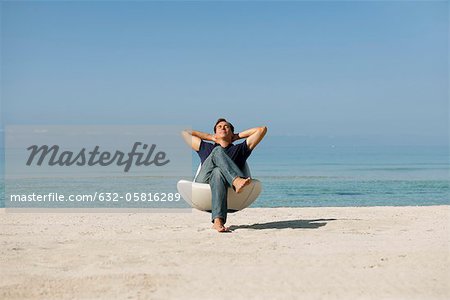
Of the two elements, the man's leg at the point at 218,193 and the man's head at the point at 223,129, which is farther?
the man's head at the point at 223,129

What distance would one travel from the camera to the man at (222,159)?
24.9 ft

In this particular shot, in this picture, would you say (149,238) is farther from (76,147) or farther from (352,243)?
(76,147)

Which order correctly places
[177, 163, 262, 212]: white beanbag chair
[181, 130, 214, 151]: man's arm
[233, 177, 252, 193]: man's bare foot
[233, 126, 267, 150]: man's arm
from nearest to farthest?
1. [233, 177, 252, 193]: man's bare foot
2. [177, 163, 262, 212]: white beanbag chair
3. [233, 126, 267, 150]: man's arm
4. [181, 130, 214, 151]: man's arm

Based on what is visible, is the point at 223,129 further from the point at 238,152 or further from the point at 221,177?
the point at 221,177

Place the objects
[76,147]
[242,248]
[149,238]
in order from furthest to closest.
→ [76,147] → [149,238] → [242,248]

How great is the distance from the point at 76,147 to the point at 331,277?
35.4m

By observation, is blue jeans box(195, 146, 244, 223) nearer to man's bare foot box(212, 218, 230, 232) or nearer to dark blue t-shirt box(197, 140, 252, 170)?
man's bare foot box(212, 218, 230, 232)

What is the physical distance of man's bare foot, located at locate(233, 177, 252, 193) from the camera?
7.39 m

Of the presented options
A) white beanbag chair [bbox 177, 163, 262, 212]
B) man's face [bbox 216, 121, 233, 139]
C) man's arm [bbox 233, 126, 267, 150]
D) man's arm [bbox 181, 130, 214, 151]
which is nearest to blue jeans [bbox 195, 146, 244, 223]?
white beanbag chair [bbox 177, 163, 262, 212]

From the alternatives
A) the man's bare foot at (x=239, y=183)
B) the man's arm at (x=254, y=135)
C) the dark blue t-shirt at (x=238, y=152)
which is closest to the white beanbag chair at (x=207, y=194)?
the man's bare foot at (x=239, y=183)

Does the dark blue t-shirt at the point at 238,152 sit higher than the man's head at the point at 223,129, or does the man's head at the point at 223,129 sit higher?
the man's head at the point at 223,129

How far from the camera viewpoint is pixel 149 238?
→ 7.26 metres

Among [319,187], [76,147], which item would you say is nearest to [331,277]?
[319,187]

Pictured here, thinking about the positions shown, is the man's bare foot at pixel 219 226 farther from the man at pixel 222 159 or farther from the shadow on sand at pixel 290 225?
the shadow on sand at pixel 290 225
